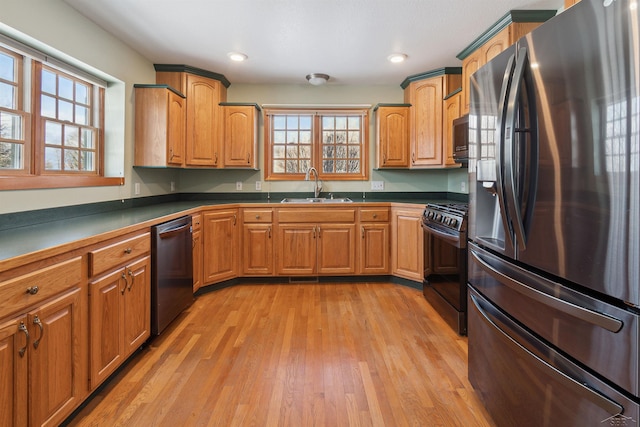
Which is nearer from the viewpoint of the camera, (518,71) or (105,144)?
(518,71)

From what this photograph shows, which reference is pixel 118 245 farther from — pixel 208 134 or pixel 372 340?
pixel 208 134

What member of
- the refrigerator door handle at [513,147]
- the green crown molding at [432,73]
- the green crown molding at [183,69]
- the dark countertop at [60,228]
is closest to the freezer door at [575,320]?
the refrigerator door handle at [513,147]

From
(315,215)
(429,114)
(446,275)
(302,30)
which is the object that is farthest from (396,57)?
(446,275)

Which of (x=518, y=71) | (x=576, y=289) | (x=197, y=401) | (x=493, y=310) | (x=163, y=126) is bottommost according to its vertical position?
Result: (x=197, y=401)

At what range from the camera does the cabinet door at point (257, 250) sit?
3.80 m

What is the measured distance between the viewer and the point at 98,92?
9.57 feet

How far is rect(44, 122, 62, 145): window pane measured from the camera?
2.33 meters

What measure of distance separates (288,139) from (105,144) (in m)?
2.01

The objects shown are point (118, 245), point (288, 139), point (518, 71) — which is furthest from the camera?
point (288, 139)

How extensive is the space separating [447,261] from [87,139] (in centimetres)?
304

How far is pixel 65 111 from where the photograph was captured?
2518mm

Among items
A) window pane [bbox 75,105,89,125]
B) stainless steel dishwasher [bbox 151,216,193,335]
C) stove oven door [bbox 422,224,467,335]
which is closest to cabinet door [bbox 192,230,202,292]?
stainless steel dishwasher [bbox 151,216,193,335]

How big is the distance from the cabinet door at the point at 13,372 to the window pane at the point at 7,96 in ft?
4.78

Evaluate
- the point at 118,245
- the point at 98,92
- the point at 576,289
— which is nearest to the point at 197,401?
the point at 118,245
